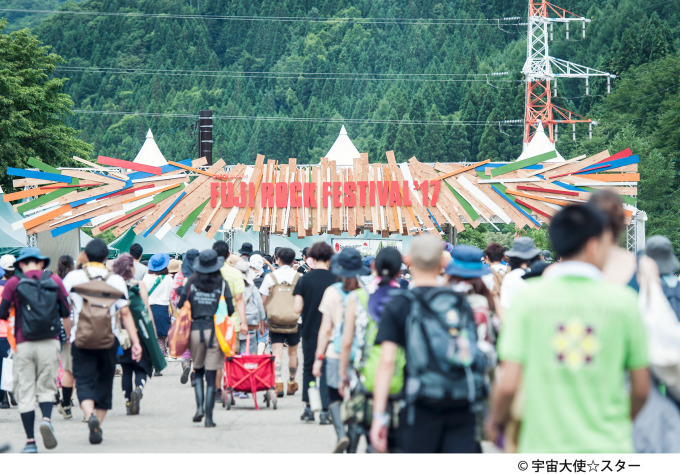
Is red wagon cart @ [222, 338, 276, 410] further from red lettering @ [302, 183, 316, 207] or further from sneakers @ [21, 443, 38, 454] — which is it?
red lettering @ [302, 183, 316, 207]

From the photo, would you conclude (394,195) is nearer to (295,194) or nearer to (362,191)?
(362,191)

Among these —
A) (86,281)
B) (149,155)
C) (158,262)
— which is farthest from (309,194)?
(149,155)

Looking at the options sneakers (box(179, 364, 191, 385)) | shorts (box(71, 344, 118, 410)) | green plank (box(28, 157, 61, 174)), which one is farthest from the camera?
green plank (box(28, 157, 61, 174))

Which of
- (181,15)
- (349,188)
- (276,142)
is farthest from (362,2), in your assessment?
(349,188)

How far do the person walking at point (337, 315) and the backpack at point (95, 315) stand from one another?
1935 millimetres

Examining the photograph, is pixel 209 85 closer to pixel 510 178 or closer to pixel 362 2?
pixel 362 2

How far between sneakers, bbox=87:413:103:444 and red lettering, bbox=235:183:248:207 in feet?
35.4

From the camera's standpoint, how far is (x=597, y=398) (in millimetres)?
4152

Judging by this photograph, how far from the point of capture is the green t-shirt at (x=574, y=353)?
13.5 ft

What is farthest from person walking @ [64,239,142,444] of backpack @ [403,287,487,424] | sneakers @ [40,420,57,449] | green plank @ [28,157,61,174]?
green plank @ [28,157,61,174]

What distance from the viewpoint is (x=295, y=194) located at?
789 inches

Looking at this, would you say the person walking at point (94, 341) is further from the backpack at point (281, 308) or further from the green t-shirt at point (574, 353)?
the green t-shirt at point (574, 353)

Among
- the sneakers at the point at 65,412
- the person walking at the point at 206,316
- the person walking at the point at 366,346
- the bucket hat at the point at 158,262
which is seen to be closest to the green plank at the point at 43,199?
the bucket hat at the point at 158,262

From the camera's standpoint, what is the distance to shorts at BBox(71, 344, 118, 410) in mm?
9539
